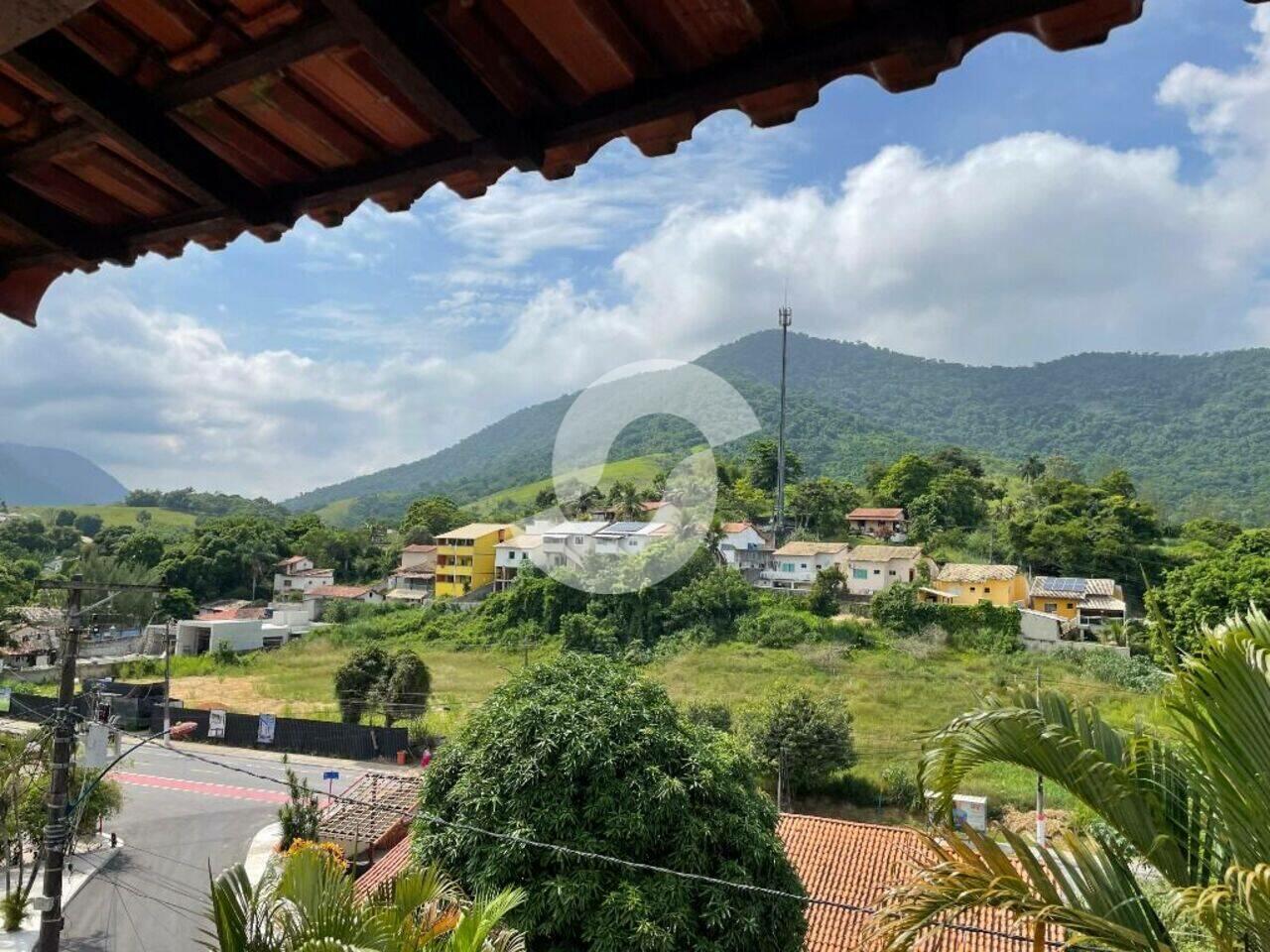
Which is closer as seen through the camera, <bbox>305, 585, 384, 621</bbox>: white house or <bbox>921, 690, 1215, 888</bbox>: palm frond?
<bbox>921, 690, 1215, 888</bbox>: palm frond

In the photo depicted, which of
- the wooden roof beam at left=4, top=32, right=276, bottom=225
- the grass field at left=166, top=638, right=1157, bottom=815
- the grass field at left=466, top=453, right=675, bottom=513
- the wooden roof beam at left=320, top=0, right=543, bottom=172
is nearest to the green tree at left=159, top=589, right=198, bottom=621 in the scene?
the grass field at left=166, top=638, right=1157, bottom=815

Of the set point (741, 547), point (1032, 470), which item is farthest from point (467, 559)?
point (1032, 470)

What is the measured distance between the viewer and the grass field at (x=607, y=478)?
189 ft

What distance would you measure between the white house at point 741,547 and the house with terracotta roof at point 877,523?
6699 mm

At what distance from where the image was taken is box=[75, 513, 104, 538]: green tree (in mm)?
82525

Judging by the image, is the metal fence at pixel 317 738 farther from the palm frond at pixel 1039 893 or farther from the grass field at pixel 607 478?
the grass field at pixel 607 478

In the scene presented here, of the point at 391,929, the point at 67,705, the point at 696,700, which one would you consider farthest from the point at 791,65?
the point at 696,700

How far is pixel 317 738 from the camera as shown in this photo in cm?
2205

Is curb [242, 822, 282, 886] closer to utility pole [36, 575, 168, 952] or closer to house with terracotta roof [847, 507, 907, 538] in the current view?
utility pole [36, 575, 168, 952]

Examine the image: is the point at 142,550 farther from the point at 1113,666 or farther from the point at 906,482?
the point at 1113,666

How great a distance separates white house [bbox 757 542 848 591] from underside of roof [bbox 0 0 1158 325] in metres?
Answer: 35.4

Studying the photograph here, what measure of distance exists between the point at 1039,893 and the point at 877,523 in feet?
143

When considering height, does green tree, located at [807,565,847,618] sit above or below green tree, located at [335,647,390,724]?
above

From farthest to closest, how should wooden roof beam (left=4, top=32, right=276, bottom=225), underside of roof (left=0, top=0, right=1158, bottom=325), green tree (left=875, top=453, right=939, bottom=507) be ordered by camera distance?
1. green tree (left=875, top=453, right=939, bottom=507)
2. wooden roof beam (left=4, top=32, right=276, bottom=225)
3. underside of roof (left=0, top=0, right=1158, bottom=325)
